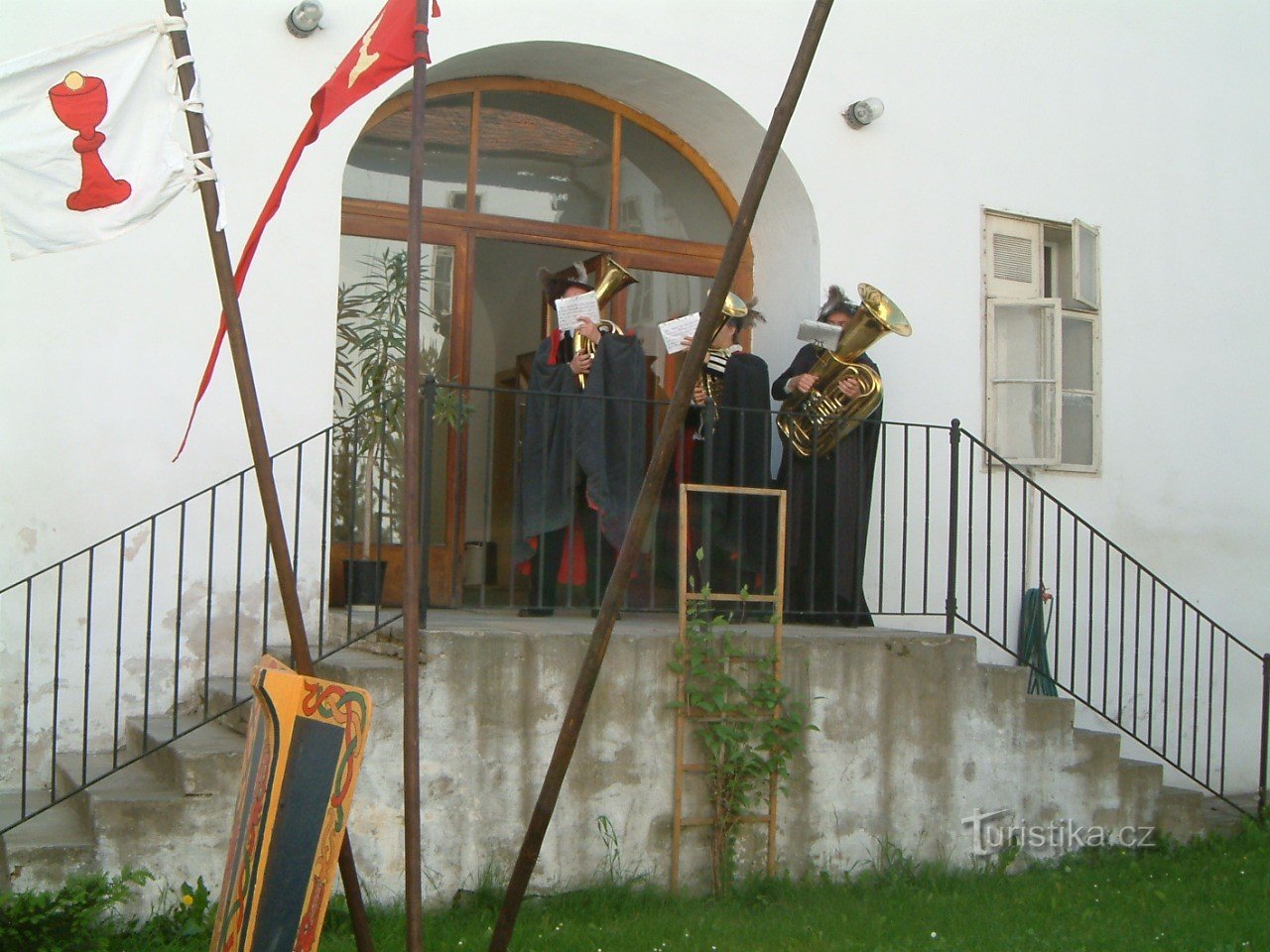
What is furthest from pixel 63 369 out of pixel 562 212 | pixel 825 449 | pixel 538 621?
pixel 825 449

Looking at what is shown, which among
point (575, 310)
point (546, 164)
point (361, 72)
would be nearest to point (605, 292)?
point (575, 310)

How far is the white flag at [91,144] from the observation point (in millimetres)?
3639

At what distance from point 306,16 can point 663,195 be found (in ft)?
8.25

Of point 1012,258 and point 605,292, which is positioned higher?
point 1012,258

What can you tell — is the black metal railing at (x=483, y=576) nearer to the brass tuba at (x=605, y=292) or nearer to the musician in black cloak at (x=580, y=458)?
the musician in black cloak at (x=580, y=458)

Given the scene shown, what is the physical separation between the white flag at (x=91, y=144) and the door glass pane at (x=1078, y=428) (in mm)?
6357

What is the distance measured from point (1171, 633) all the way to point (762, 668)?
3965mm

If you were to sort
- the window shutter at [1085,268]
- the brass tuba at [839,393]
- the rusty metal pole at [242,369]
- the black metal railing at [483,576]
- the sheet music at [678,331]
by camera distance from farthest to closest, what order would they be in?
the window shutter at [1085,268] → the brass tuba at [839,393] → the sheet music at [678,331] → the black metal railing at [483,576] → the rusty metal pole at [242,369]

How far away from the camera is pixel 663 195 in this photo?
28.1ft

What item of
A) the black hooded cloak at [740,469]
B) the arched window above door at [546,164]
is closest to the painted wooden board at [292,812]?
the black hooded cloak at [740,469]

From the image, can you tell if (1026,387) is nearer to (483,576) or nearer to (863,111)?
(863,111)

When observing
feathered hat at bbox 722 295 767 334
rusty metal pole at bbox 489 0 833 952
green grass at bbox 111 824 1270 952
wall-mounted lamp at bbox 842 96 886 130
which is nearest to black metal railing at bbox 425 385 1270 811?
feathered hat at bbox 722 295 767 334

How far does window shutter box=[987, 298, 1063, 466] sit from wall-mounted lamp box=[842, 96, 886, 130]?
4.33 ft

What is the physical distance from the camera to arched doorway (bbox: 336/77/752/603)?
7.79m
